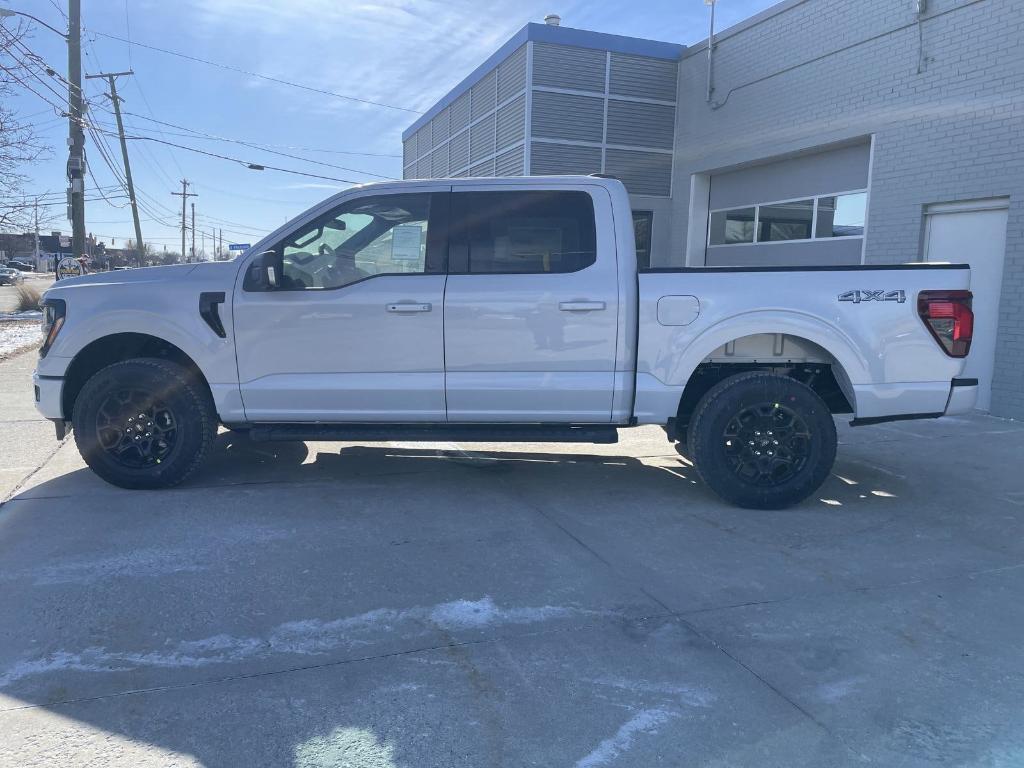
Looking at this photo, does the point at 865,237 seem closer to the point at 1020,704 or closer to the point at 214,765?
the point at 1020,704

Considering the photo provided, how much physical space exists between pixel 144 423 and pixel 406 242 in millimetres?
2254

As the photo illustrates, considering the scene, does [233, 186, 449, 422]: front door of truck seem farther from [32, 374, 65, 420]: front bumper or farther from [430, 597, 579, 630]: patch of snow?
[430, 597, 579, 630]: patch of snow

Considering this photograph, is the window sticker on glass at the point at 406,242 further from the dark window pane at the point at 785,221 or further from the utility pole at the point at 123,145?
the utility pole at the point at 123,145

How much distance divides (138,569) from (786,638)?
3.33 meters

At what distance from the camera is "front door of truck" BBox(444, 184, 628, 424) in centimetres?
509

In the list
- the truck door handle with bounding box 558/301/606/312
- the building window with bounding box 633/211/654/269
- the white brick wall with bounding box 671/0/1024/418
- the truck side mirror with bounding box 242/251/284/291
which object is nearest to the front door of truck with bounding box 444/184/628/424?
the truck door handle with bounding box 558/301/606/312

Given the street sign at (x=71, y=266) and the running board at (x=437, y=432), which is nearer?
the running board at (x=437, y=432)

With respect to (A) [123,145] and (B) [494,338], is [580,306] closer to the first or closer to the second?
(B) [494,338]

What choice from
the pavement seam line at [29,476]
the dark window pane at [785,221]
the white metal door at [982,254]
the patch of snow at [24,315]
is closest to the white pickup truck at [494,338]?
the pavement seam line at [29,476]

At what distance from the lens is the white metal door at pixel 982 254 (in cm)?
912

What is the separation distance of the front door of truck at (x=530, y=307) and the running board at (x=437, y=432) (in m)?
0.10

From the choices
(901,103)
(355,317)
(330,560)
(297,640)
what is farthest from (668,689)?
(901,103)

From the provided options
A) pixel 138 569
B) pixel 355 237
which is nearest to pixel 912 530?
pixel 355 237

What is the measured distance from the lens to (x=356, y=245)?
521cm
